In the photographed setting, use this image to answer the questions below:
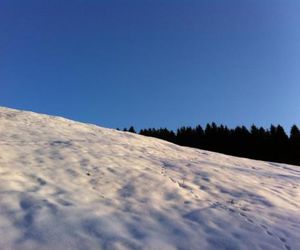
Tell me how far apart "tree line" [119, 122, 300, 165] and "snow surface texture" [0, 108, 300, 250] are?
52.8m

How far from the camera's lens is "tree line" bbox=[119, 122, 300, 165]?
61.7 metres

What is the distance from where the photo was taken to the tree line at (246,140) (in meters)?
61.7

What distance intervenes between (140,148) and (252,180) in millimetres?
4475

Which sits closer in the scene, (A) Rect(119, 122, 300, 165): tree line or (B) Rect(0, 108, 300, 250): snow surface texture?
(B) Rect(0, 108, 300, 250): snow surface texture

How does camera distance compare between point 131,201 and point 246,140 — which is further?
point 246,140

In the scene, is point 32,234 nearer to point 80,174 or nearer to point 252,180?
point 80,174

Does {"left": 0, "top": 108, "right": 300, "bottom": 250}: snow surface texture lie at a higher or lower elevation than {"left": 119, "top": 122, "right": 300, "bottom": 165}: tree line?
lower

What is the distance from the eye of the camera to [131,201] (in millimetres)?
7172

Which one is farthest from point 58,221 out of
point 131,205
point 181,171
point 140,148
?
point 140,148

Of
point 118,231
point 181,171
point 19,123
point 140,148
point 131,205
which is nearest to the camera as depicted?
point 118,231

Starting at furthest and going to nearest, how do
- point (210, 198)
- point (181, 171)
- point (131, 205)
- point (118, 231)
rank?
point (181, 171) → point (210, 198) → point (131, 205) → point (118, 231)

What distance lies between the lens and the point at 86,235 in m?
5.43

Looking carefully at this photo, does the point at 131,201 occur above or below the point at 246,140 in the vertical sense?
below

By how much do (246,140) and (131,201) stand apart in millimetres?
64010
